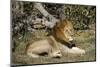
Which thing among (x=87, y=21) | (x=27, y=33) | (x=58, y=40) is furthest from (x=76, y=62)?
(x=27, y=33)

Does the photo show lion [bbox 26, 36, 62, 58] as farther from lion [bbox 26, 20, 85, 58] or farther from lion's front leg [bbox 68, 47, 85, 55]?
lion's front leg [bbox 68, 47, 85, 55]

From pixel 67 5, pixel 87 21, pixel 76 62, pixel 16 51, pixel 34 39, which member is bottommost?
pixel 76 62

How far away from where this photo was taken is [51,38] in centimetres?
209

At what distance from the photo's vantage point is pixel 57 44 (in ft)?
6.91

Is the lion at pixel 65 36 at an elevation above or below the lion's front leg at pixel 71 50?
above

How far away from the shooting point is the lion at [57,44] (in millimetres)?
2035

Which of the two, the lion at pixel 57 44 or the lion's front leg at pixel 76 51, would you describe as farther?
the lion's front leg at pixel 76 51

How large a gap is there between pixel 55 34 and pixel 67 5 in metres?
0.37

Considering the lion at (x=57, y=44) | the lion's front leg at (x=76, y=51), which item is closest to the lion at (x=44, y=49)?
the lion at (x=57, y=44)

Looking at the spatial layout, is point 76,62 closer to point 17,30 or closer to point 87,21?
point 87,21

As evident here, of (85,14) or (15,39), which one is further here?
(85,14)

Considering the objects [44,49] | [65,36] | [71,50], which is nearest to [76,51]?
[71,50]

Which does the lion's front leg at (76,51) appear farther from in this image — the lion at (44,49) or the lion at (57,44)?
the lion at (44,49)

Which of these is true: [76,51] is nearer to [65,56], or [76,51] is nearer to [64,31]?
[65,56]
